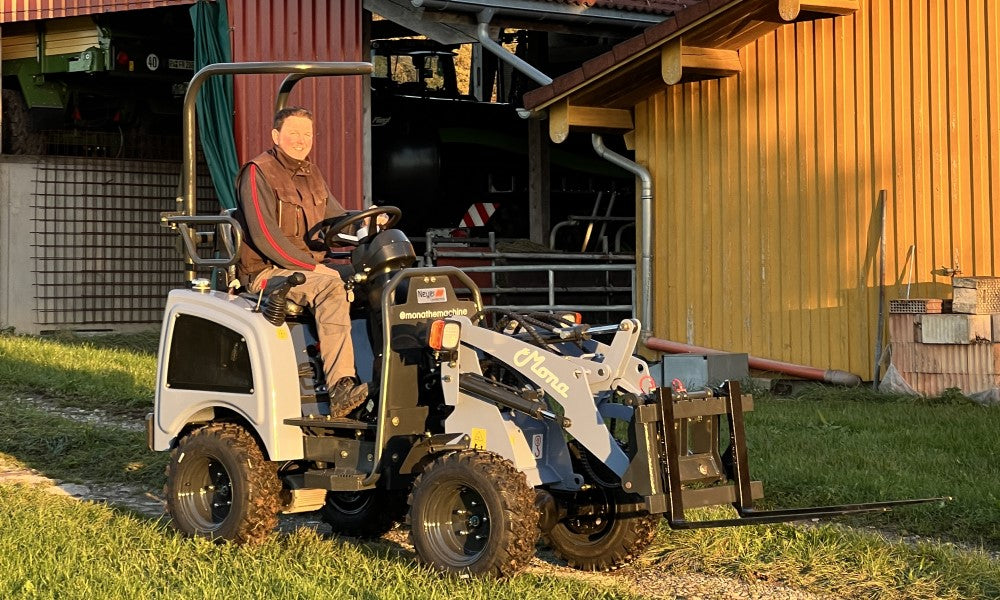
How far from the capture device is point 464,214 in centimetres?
2228

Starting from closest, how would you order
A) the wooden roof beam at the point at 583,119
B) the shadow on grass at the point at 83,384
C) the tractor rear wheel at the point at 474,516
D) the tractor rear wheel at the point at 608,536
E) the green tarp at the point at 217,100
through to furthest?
the tractor rear wheel at the point at 474,516
the tractor rear wheel at the point at 608,536
the shadow on grass at the point at 83,384
the wooden roof beam at the point at 583,119
the green tarp at the point at 217,100

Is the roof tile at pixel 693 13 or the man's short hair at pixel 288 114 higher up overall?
the roof tile at pixel 693 13

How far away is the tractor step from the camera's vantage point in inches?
261

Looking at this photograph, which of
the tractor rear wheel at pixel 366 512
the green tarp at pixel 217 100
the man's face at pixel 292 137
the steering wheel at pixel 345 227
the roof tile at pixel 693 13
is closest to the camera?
the steering wheel at pixel 345 227

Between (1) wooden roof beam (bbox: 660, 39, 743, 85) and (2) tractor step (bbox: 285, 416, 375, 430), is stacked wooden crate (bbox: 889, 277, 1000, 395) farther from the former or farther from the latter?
(2) tractor step (bbox: 285, 416, 375, 430)

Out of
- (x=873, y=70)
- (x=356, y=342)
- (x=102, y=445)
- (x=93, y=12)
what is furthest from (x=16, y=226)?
(x=356, y=342)

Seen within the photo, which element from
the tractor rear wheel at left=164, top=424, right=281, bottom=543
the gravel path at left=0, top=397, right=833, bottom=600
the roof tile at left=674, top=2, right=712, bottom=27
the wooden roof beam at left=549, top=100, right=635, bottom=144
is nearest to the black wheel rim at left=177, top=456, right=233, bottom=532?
the tractor rear wheel at left=164, top=424, right=281, bottom=543

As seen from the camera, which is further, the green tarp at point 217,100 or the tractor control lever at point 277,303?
the green tarp at point 217,100

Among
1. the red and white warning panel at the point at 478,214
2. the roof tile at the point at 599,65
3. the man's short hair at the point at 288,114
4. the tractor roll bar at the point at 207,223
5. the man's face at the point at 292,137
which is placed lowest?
the tractor roll bar at the point at 207,223

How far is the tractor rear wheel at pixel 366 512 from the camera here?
24.1ft

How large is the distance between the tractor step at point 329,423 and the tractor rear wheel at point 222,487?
0.30 m

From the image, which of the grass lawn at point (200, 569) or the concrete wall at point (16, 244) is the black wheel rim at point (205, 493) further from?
the concrete wall at point (16, 244)

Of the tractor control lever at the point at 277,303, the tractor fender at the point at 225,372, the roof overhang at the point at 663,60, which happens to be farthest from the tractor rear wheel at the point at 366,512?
the roof overhang at the point at 663,60

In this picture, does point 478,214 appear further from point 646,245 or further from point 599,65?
point 599,65
